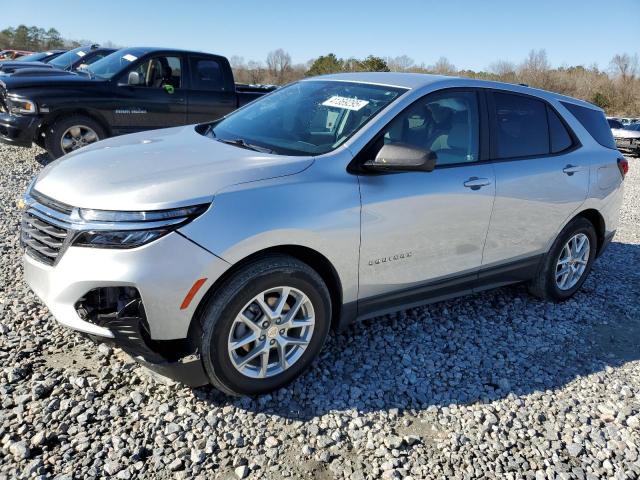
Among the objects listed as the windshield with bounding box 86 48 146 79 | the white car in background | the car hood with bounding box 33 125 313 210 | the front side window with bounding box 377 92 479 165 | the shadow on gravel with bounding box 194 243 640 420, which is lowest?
the white car in background

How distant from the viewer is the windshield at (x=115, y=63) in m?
8.15

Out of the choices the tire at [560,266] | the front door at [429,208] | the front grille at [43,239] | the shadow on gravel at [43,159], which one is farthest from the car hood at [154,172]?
the shadow on gravel at [43,159]

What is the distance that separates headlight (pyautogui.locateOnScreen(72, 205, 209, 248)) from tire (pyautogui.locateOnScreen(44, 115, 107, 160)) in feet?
19.0

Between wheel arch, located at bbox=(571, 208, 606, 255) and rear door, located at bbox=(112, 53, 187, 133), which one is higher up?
rear door, located at bbox=(112, 53, 187, 133)

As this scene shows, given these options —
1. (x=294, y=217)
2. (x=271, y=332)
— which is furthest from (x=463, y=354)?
(x=294, y=217)

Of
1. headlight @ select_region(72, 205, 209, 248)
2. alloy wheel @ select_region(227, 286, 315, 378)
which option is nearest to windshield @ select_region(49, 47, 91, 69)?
headlight @ select_region(72, 205, 209, 248)

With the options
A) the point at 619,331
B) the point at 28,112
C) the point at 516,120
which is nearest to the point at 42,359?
the point at 516,120

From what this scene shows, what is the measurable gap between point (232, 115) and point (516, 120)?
2.22 metres

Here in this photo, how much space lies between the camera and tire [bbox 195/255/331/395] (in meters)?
2.70

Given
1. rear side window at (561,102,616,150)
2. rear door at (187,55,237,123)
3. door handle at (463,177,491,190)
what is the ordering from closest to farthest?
door handle at (463,177,491,190) → rear side window at (561,102,616,150) → rear door at (187,55,237,123)

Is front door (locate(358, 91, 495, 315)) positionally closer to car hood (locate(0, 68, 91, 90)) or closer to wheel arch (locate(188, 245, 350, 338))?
wheel arch (locate(188, 245, 350, 338))

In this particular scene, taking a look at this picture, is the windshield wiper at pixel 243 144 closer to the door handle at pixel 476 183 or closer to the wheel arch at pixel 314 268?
the wheel arch at pixel 314 268

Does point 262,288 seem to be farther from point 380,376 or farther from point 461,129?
point 461,129

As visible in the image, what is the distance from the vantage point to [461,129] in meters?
3.71
